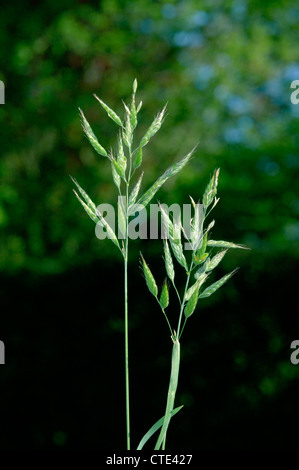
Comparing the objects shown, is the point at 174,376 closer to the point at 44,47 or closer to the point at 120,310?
the point at 120,310

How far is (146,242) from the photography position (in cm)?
410

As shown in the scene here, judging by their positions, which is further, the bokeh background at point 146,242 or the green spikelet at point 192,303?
the bokeh background at point 146,242

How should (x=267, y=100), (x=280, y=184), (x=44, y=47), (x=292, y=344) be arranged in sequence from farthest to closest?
(x=267, y=100)
(x=44, y=47)
(x=280, y=184)
(x=292, y=344)

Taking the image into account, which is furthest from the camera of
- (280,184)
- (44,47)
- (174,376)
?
(44,47)

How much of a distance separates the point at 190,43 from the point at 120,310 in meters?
5.44

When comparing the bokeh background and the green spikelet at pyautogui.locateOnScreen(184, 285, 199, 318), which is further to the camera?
the bokeh background

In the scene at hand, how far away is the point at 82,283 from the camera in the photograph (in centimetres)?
356

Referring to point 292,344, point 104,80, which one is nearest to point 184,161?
point 292,344

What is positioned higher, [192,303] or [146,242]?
[146,242]

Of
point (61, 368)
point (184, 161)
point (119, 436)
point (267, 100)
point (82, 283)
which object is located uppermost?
point (267, 100)

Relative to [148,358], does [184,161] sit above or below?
above

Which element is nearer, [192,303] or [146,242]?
[192,303]

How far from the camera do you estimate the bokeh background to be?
3232 millimetres

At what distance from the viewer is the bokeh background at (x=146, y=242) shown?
3.23 meters
